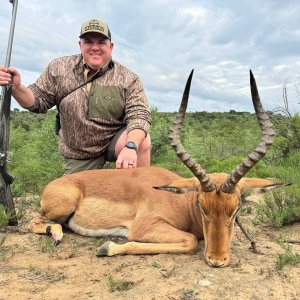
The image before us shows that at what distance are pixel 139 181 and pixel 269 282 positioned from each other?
2454 mm

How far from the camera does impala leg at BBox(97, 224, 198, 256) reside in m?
4.84

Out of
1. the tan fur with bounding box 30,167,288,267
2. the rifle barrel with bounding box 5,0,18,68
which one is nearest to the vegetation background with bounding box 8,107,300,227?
the tan fur with bounding box 30,167,288,267

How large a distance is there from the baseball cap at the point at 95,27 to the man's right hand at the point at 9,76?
1410 mm

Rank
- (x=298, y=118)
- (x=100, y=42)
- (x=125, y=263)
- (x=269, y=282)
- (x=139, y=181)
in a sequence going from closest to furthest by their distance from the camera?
(x=269, y=282) → (x=125, y=263) → (x=139, y=181) → (x=100, y=42) → (x=298, y=118)

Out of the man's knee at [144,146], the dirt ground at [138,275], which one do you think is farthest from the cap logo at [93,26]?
the dirt ground at [138,275]

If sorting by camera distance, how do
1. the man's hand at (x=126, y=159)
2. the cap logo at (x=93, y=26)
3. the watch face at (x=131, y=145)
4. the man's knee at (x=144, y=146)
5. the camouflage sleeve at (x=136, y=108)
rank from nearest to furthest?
1. the man's hand at (x=126, y=159)
2. the watch face at (x=131, y=145)
3. the camouflage sleeve at (x=136, y=108)
4. the cap logo at (x=93, y=26)
5. the man's knee at (x=144, y=146)

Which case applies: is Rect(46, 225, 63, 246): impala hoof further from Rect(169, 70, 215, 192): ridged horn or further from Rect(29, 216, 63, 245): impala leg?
Rect(169, 70, 215, 192): ridged horn

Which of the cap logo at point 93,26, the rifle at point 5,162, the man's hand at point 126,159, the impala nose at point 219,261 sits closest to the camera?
the impala nose at point 219,261

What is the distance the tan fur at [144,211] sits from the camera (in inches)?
173

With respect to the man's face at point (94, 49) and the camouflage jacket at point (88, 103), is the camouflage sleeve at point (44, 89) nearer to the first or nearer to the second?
the camouflage jacket at point (88, 103)

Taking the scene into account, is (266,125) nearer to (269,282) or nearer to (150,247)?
(269,282)

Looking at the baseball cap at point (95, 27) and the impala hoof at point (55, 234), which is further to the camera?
the baseball cap at point (95, 27)

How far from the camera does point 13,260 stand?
500cm

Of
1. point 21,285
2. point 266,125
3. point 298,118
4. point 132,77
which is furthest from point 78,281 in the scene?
point 298,118
